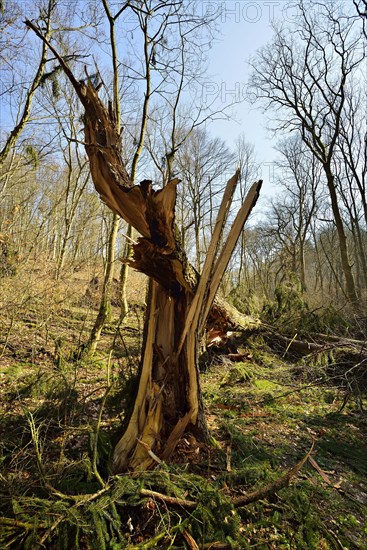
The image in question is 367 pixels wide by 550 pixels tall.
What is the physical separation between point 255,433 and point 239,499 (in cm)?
147

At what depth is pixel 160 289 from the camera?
304cm

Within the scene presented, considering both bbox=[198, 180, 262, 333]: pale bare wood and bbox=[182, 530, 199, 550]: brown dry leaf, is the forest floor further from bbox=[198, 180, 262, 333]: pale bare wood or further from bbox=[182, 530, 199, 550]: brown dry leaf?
bbox=[198, 180, 262, 333]: pale bare wood

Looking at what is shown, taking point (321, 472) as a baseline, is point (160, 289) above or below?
above

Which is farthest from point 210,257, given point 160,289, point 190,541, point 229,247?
point 190,541

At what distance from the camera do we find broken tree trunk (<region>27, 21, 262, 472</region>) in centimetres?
247

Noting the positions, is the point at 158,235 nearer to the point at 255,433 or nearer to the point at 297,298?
the point at 255,433

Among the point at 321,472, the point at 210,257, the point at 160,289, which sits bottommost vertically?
the point at 321,472

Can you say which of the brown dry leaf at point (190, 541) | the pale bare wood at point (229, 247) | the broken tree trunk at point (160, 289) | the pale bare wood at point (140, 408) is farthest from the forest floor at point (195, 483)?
the pale bare wood at point (229, 247)

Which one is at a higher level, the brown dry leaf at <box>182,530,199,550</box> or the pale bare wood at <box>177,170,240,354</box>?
the pale bare wood at <box>177,170,240,354</box>

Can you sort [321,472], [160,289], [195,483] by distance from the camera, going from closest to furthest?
[195,483] → [321,472] → [160,289]

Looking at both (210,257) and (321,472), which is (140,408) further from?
(321,472)

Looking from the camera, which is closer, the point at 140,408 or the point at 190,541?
the point at 190,541

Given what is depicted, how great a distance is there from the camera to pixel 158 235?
8.54 feet

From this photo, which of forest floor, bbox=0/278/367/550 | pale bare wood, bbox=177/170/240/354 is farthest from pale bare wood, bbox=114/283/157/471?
pale bare wood, bbox=177/170/240/354
